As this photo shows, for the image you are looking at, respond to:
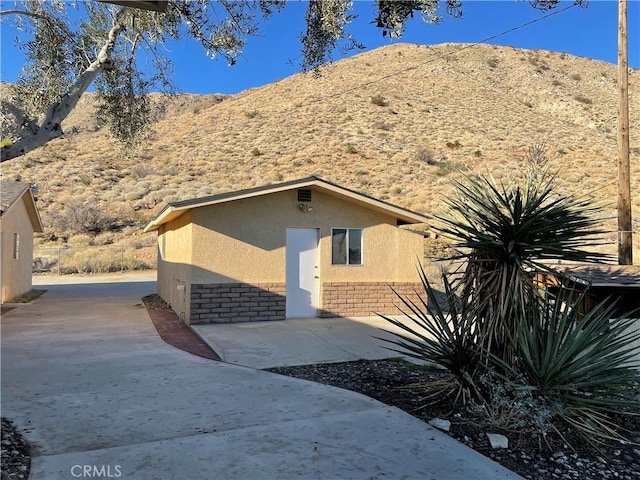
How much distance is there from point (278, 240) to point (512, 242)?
7.47m

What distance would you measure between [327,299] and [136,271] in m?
20.4

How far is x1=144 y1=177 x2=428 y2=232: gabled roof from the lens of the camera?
11031 mm

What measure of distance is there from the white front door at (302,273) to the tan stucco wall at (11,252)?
912 cm

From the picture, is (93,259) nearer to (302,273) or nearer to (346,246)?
(302,273)

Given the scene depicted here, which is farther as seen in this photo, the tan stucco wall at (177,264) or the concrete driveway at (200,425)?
the tan stucco wall at (177,264)

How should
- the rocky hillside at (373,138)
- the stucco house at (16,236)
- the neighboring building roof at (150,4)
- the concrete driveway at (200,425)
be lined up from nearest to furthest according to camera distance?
the concrete driveway at (200,425) → the neighboring building roof at (150,4) → the stucco house at (16,236) → the rocky hillside at (373,138)

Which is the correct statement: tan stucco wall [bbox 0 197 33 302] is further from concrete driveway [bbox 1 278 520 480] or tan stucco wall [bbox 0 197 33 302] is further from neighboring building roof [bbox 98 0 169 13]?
neighboring building roof [bbox 98 0 169 13]

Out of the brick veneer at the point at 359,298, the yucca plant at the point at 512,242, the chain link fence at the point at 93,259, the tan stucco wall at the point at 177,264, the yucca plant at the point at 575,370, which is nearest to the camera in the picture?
the yucca plant at the point at 575,370

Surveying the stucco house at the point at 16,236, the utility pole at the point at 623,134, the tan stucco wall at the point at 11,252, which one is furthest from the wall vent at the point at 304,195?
the tan stucco wall at the point at 11,252

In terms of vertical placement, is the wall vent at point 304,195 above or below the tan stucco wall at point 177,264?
above

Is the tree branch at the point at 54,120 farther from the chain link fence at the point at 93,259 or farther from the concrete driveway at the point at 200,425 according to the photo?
the chain link fence at the point at 93,259

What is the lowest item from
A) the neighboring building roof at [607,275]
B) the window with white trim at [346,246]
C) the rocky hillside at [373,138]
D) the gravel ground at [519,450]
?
the gravel ground at [519,450]

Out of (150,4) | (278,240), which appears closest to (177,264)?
(278,240)

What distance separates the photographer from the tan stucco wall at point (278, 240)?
11461 mm
